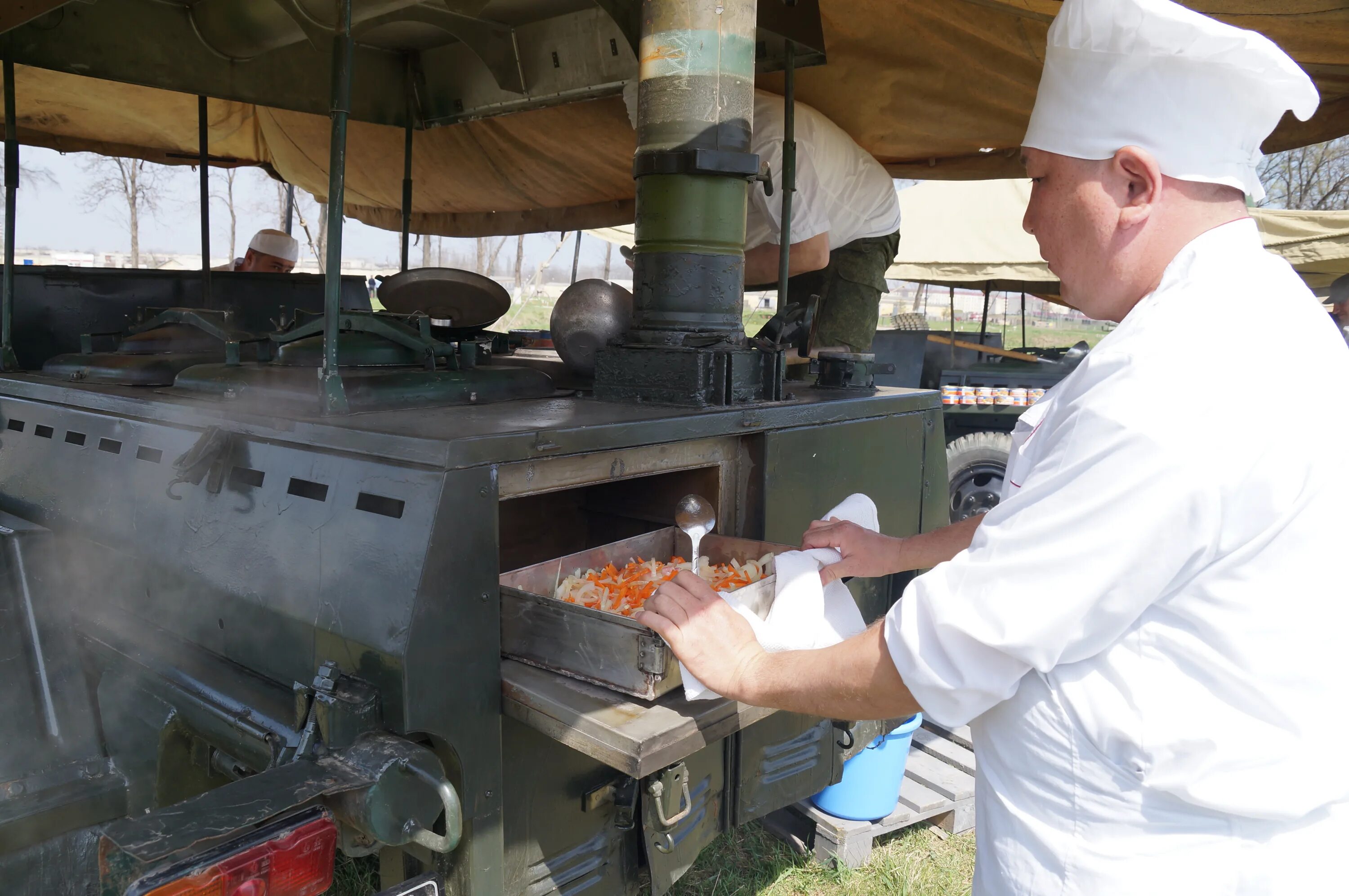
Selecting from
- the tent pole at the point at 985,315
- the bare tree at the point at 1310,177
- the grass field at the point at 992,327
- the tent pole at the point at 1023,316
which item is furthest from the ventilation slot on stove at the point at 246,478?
the bare tree at the point at 1310,177

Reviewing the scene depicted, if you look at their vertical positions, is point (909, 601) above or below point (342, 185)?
below

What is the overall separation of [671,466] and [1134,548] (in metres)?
1.35

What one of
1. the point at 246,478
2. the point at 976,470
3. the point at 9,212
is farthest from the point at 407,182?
the point at 976,470

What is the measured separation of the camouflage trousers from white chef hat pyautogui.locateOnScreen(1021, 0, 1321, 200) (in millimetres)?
3374

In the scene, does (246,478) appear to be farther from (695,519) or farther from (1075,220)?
(1075,220)

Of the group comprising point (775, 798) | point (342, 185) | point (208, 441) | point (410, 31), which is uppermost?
point (410, 31)

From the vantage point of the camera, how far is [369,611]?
1.75 meters

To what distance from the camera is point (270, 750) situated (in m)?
1.87

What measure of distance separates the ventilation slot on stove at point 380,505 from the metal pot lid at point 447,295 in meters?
2.41

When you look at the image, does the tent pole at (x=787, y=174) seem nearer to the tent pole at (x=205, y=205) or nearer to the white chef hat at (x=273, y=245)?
the tent pole at (x=205, y=205)

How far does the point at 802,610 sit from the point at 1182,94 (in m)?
1.10

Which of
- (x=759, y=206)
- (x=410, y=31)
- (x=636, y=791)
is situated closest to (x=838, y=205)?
(x=759, y=206)

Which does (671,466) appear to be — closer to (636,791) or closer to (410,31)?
(636,791)

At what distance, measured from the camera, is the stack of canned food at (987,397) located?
8070 mm
